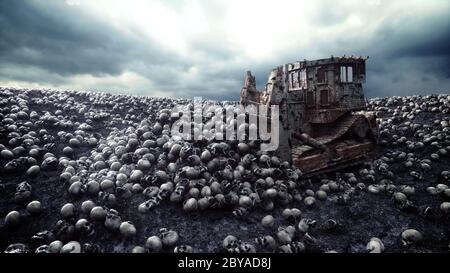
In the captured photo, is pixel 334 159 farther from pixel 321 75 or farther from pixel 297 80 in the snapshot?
pixel 297 80

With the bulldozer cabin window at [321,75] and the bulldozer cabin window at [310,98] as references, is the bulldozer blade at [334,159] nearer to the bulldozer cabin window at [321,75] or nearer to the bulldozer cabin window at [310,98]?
the bulldozer cabin window at [310,98]

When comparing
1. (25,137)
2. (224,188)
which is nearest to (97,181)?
(224,188)

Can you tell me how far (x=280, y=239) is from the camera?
601 cm

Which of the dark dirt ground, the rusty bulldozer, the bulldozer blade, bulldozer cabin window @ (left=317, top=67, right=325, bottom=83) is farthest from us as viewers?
bulldozer cabin window @ (left=317, top=67, right=325, bottom=83)

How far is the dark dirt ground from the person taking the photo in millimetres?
5887

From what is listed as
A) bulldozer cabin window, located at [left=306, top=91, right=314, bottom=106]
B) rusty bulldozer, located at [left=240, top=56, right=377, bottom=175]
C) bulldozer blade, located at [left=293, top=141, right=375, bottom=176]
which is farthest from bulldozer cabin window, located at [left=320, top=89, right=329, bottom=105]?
bulldozer blade, located at [left=293, top=141, right=375, bottom=176]

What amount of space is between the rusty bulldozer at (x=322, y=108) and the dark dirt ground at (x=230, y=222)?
2.03 m

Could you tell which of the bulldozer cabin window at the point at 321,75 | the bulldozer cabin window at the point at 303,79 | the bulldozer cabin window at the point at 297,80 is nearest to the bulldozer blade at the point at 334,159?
the bulldozer cabin window at the point at 321,75

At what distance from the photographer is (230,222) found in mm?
6594

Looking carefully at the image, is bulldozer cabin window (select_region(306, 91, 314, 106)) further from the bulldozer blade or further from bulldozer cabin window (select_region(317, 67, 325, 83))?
the bulldozer blade

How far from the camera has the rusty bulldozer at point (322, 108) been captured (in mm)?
9461

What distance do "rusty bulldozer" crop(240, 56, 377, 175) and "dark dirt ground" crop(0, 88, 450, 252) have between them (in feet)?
6.68
